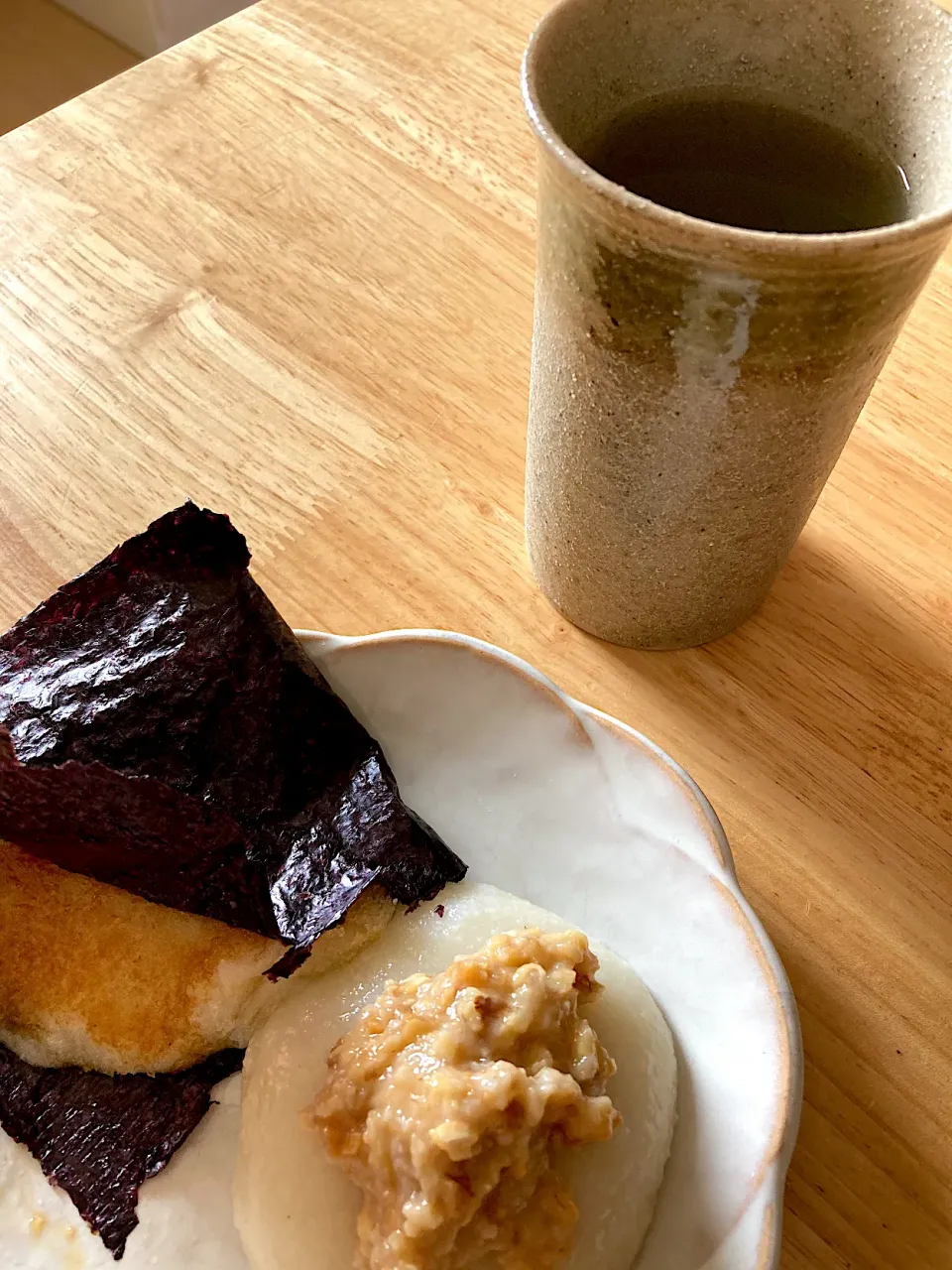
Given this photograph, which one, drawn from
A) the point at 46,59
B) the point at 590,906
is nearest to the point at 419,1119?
the point at 590,906

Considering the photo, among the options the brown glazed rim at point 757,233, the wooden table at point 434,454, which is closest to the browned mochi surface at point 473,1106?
the wooden table at point 434,454

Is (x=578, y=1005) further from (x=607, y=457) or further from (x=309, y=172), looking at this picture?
(x=309, y=172)

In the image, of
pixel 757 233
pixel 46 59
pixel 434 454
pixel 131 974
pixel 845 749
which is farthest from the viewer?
pixel 46 59

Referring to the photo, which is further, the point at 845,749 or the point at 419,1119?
the point at 845,749

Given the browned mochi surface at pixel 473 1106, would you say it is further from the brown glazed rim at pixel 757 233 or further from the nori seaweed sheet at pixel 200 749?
the brown glazed rim at pixel 757 233

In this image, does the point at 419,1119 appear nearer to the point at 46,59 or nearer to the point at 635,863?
the point at 635,863

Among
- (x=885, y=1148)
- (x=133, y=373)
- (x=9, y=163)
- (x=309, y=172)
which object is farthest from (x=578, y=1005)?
(x=9, y=163)

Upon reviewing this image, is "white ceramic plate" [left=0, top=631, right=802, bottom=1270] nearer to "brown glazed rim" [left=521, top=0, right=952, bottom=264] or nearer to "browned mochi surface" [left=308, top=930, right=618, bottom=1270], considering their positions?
"browned mochi surface" [left=308, top=930, right=618, bottom=1270]
